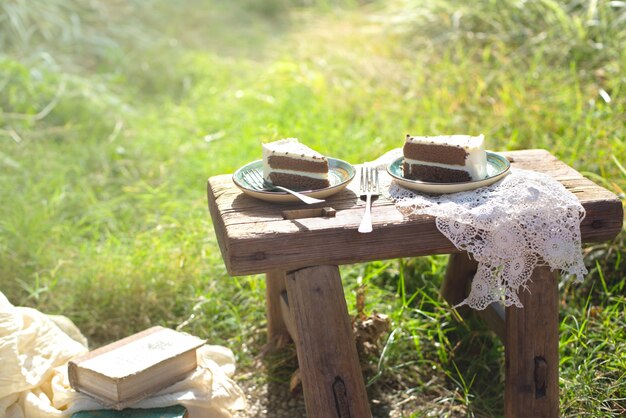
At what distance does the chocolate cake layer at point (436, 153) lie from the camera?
8.25 feet

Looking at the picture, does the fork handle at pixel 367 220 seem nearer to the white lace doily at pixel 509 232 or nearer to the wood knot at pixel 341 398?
the white lace doily at pixel 509 232

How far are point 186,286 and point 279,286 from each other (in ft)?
2.35

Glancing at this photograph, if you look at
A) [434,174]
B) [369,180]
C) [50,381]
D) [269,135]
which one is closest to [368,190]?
[369,180]

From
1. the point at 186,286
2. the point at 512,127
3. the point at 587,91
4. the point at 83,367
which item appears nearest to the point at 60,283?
the point at 186,286

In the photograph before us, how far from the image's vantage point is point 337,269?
2.45 metres

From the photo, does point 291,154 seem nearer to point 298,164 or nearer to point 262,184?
point 298,164

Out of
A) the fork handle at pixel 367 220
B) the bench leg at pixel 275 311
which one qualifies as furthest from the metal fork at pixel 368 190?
the bench leg at pixel 275 311

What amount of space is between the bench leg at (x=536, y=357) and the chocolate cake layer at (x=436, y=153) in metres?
0.50

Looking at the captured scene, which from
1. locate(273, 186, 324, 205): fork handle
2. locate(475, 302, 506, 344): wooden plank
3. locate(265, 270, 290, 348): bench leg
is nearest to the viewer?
locate(273, 186, 324, 205): fork handle

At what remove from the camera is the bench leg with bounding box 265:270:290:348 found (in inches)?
123

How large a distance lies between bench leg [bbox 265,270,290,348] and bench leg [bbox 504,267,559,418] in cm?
98

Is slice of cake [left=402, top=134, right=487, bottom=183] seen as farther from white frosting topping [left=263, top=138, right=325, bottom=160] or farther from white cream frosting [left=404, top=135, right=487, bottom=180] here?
white frosting topping [left=263, top=138, right=325, bottom=160]

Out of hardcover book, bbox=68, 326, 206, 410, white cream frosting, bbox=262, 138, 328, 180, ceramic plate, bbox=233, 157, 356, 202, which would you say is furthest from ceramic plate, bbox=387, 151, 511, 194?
hardcover book, bbox=68, 326, 206, 410

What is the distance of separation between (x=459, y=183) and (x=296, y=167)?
53 centimetres
